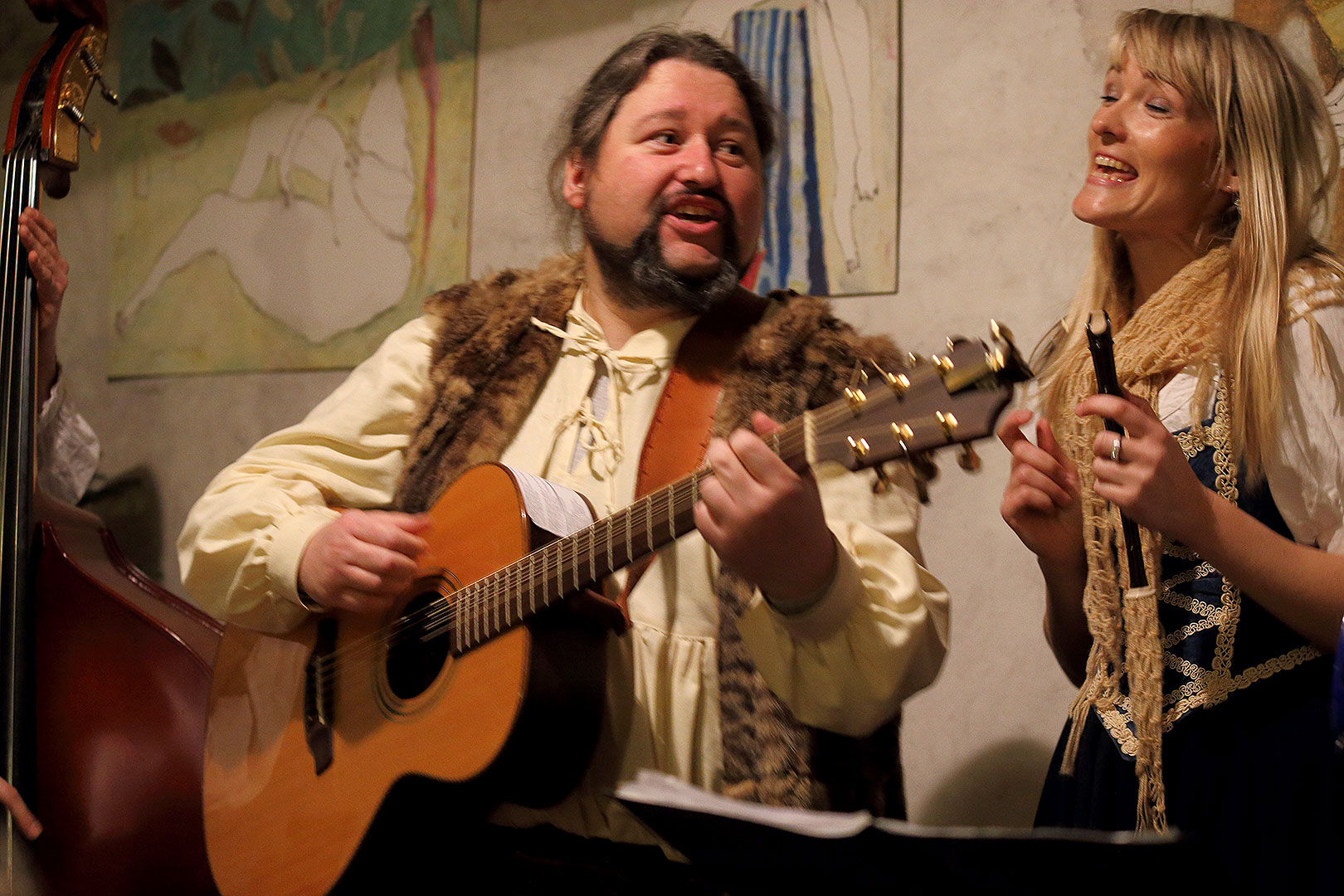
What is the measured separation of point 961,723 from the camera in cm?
225

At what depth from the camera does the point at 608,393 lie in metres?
1.84

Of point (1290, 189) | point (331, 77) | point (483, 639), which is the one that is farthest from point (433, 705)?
point (331, 77)

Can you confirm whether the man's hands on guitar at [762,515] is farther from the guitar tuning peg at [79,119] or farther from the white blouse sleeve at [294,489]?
the guitar tuning peg at [79,119]

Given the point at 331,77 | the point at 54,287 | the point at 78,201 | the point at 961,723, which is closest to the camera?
the point at 961,723

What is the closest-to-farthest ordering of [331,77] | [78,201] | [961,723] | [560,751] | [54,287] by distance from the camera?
1. [560,751]
2. [961,723]
3. [54,287]
4. [331,77]
5. [78,201]

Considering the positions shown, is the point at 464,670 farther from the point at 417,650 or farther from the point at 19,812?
the point at 19,812

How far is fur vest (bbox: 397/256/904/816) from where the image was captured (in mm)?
1521

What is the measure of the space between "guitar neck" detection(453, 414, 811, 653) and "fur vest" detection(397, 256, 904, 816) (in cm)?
21

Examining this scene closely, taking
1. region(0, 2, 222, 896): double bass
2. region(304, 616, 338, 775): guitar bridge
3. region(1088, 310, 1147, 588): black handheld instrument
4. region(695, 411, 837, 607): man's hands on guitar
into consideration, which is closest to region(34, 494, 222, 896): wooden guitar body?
region(0, 2, 222, 896): double bass

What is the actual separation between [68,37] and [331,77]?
93cm

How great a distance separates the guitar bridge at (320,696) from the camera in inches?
67.6

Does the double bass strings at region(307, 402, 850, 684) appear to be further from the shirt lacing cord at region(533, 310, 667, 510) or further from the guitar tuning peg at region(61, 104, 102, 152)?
the guitar tuning peg at region(61, 104, 102, 152)

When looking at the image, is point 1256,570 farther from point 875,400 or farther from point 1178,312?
point 875,400

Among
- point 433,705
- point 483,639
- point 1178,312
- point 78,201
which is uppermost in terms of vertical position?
point 78,201
